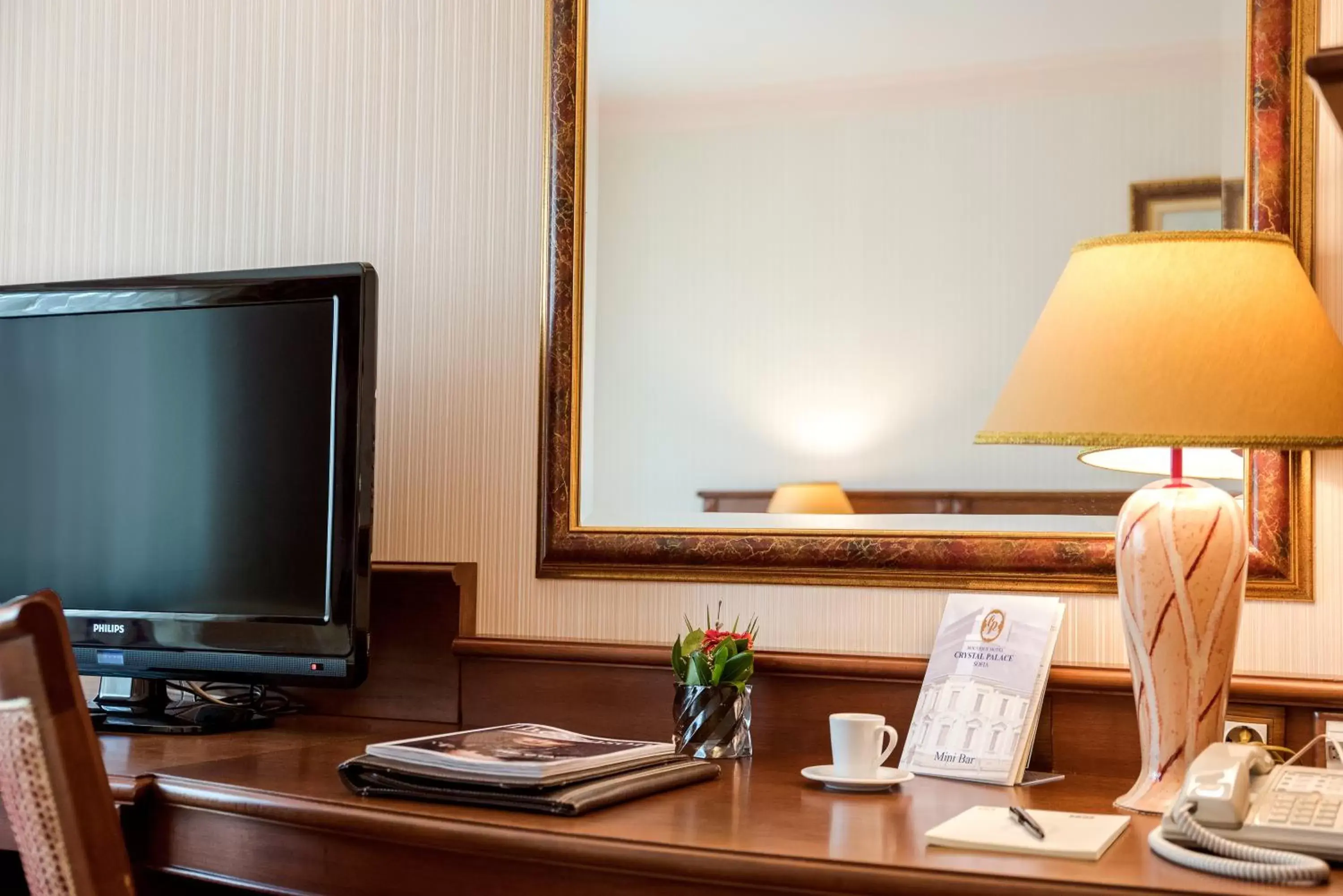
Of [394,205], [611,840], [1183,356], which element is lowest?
[611,840]

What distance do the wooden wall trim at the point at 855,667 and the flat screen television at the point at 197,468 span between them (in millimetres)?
216

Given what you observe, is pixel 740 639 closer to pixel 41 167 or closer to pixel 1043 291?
pixel 1043 291

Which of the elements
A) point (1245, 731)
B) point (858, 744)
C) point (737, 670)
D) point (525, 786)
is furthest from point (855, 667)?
point (525, 786)

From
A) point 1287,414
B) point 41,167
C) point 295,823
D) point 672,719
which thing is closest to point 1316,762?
point 1287,414

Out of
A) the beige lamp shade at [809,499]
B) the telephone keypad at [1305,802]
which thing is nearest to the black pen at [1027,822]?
the telephone keypad at [1305,802]

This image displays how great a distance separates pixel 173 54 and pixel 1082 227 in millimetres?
1517

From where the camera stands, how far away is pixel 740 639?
1607 mm

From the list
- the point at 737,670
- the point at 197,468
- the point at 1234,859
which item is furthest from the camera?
the point at 197,468

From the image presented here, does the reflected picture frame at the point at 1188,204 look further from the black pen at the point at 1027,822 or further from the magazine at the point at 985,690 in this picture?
the black pen at the point at 1027,822

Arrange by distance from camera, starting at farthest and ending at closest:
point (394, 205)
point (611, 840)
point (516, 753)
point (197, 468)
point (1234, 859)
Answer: point (394, 205) → point (197, 468) → point (516, 753) → point (611, 840) → point (1234, 859)

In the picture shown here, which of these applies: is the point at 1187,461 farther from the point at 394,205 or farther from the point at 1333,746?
the point at 394,205

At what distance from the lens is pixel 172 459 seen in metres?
1.89

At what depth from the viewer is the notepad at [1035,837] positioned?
1.05m

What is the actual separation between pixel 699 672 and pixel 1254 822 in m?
0.67
